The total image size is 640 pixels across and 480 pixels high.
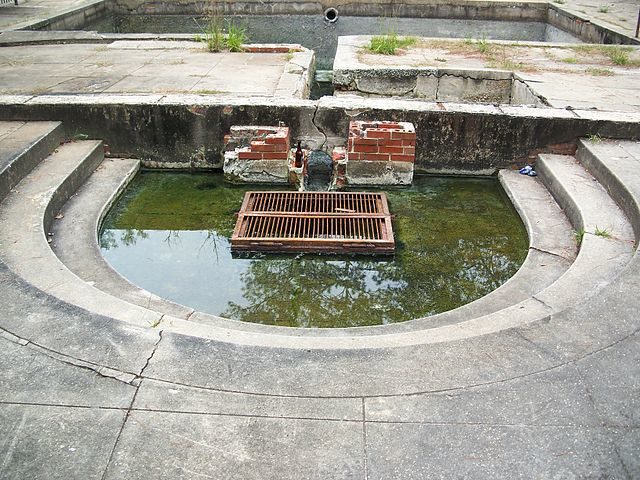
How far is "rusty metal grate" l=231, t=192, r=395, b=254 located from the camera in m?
3.93

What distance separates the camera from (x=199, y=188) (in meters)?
5.09

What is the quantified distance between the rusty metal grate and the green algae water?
0.09m

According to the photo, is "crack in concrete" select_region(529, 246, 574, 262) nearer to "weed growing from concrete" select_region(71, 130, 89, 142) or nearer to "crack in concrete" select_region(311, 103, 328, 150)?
"crack in concrete" select_region(311, 103, 328, 150)

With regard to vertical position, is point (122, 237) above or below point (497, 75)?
below

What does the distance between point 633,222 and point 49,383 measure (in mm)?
3731

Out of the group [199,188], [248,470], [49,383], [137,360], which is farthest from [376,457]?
[199,188]

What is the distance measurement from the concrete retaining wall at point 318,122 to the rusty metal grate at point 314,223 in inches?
36.5

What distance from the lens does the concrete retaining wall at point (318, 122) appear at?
203 inches

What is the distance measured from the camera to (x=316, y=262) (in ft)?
12.6

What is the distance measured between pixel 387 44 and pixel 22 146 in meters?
5.42

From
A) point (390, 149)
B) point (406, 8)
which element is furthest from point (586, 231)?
point (406, 8)

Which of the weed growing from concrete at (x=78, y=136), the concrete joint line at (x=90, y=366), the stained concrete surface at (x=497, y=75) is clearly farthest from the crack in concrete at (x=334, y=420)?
the stained concrete surface at (x=497, y=75)

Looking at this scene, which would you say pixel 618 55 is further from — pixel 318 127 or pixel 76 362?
pixel 76 362

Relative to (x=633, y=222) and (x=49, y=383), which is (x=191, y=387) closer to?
(x=49, y=383)
